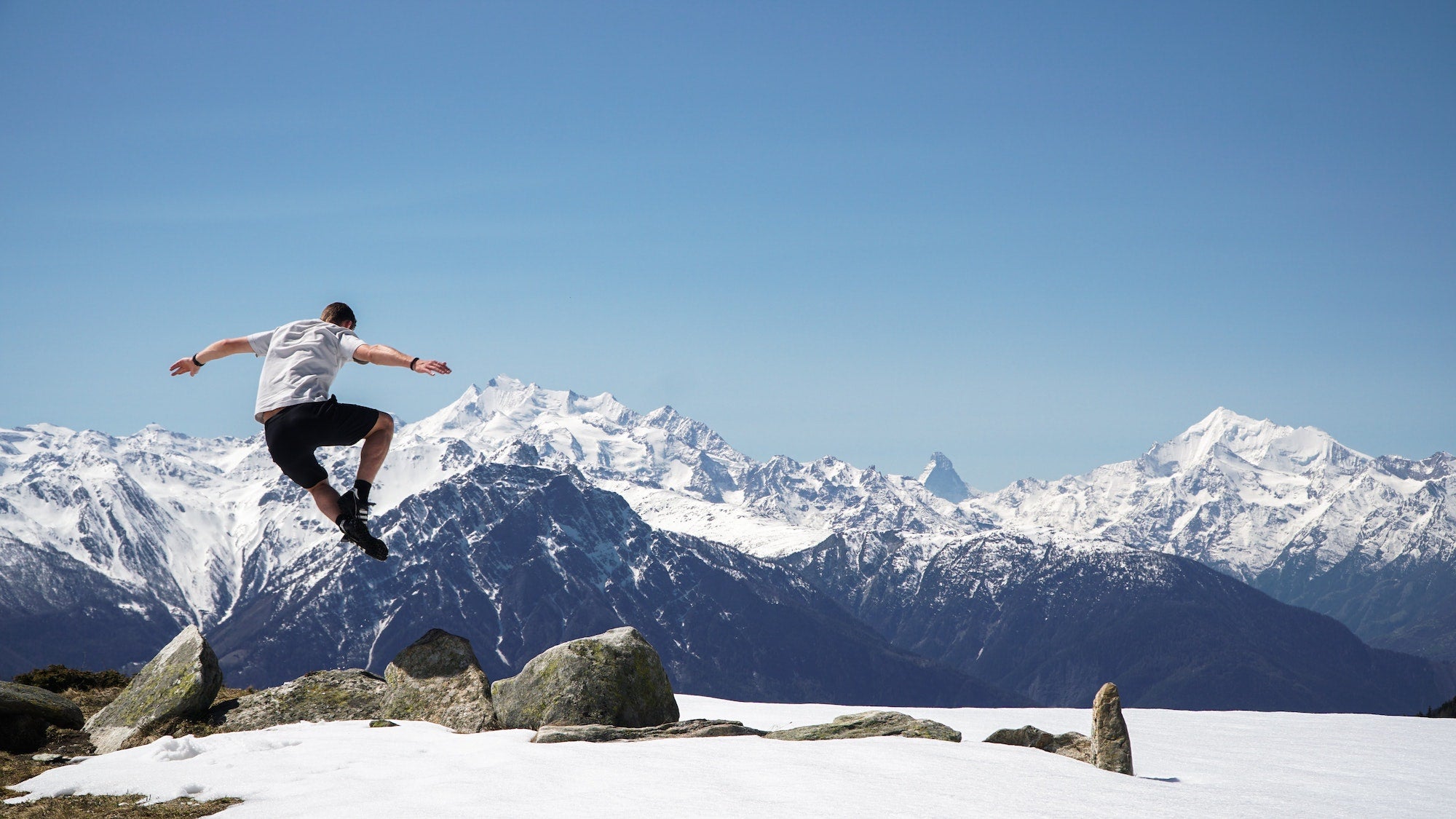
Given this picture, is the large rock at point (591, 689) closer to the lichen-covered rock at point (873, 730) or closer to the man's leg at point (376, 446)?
the lichen-covered rock at point (873, 730)

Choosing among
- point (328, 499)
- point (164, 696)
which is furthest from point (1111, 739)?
point (164, 696)

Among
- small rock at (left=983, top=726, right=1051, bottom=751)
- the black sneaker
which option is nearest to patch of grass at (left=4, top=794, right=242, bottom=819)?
the black sneaker

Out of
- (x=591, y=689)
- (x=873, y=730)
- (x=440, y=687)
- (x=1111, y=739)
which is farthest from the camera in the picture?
(x=440, y=687)

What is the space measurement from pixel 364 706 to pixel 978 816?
1410 cm

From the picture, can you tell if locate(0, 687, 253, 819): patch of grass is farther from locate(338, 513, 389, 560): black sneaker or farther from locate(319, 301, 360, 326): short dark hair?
locate(319, 301, 360, 326): short dark hair

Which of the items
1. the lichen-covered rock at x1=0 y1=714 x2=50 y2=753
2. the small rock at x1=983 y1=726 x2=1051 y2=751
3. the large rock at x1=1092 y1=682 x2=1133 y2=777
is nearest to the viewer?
the large rock at x1=1092 y1=682 x2=1133 y2=777

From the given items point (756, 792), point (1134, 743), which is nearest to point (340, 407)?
point (756, 792)

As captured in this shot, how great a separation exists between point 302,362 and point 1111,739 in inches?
553

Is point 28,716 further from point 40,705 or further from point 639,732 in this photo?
point 639,732

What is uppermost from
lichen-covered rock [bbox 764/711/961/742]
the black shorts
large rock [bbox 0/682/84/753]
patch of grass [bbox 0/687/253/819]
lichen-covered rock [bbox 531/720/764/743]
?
the black shorts

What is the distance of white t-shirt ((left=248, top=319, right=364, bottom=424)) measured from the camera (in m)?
13.6

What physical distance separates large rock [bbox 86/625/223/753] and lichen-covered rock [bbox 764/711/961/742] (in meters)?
11.6

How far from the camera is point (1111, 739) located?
17.7 m

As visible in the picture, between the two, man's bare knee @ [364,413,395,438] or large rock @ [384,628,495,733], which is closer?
man's bare knee @ [364,413,395,438]
